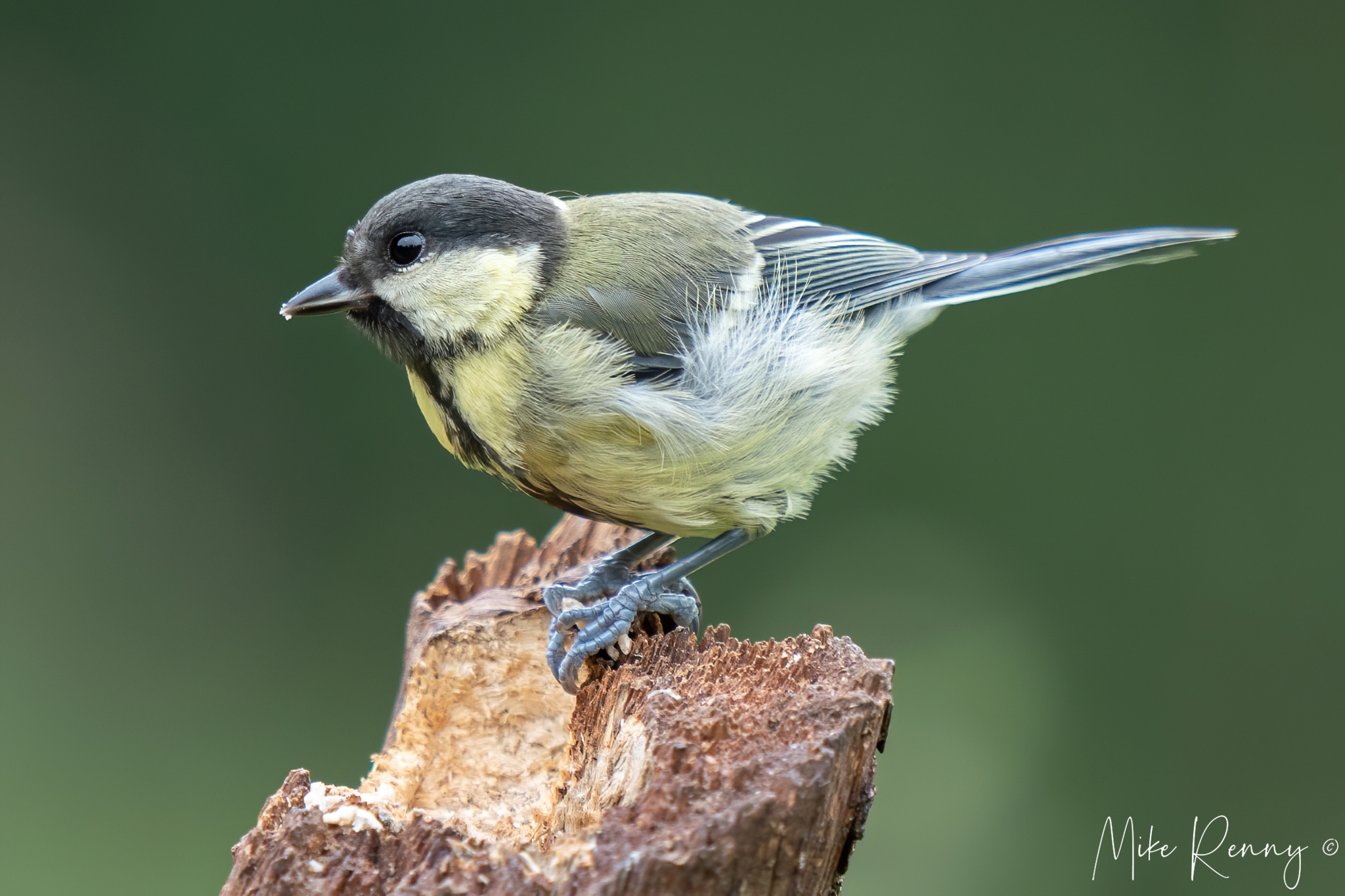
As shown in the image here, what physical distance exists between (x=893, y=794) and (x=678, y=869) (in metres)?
2.03

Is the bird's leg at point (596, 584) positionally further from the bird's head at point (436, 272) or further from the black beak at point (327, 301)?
the black beak at point (327, 301)

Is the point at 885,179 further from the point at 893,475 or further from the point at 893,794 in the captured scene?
the point at 893,794

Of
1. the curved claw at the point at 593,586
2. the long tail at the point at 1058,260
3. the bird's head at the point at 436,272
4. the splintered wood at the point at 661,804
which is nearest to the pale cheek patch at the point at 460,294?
the bird's head at the point at 436,272

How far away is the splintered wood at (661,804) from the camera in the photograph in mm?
1072

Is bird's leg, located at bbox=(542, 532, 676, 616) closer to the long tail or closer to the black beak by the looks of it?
the black beak

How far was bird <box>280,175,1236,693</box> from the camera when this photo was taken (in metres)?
1.74

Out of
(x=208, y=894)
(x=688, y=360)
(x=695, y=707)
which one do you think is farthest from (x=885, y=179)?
(x=208, y=894)

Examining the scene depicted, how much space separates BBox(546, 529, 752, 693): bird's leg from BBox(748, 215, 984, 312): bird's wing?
1.79 feet

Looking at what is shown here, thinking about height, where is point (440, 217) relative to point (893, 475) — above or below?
below

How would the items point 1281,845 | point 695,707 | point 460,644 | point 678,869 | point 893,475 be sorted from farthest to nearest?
point 893,475 → point 1281,845 → point 460,644 → point 695,707 → point 678,869

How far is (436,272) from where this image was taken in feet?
5.91

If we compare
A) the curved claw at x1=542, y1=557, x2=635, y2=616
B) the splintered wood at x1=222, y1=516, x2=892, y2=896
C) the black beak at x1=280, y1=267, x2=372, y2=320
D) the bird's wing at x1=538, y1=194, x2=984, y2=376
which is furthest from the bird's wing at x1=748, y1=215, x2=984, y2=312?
the splintered wood at x1=222, y1=516, x2=892, y2=896

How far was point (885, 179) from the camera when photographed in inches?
130

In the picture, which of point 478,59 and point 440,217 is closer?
point 440,217
